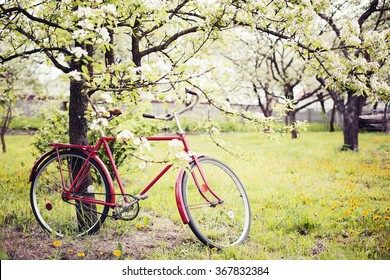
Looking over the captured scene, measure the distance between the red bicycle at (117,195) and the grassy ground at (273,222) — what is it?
18 centimetres

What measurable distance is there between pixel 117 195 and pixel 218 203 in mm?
929

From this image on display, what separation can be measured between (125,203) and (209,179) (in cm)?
79

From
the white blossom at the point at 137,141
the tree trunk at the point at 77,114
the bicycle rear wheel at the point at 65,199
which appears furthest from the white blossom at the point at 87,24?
the bicycle rear wheel at the point at 65,199

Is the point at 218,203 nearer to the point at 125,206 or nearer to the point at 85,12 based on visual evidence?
the point at 125,206

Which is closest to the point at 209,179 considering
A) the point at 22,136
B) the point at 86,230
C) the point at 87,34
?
the point at 86,230

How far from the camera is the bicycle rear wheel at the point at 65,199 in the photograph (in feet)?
11.2

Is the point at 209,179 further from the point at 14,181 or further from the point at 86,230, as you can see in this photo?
the point at 14,181

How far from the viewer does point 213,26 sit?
124 inches

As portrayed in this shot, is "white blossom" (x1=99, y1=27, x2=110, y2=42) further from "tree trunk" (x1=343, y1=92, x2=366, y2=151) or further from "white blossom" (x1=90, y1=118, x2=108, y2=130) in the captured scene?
"tree trunk" (x1=343, y1=92, x2=366, y2=151)

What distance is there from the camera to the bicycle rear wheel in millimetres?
3418

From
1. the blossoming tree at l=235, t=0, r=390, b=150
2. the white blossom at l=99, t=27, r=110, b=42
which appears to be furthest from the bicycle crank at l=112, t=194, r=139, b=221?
the blossoming tree at l=235, t=0, r=390, b=150

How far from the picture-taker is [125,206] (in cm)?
320

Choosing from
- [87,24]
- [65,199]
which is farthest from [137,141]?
[65,199]
